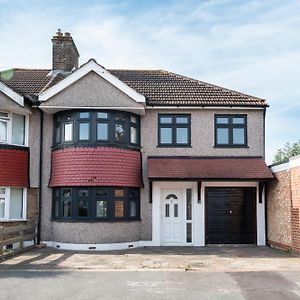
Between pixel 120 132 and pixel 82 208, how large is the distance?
326 cm

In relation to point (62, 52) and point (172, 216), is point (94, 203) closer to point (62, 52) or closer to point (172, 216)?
point (172, 216)

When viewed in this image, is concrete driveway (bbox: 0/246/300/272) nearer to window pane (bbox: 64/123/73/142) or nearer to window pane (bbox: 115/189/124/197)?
window pane (bbox: 115/189/124/197)

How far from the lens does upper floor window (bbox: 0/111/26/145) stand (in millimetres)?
17969

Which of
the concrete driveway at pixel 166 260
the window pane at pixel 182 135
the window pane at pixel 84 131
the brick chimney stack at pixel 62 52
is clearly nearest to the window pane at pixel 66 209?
the concrete driveway at pixel 166 260

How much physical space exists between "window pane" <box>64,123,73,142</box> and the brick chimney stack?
438 cm

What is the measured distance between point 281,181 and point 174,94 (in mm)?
5599

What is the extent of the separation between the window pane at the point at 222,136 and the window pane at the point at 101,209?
5.37m

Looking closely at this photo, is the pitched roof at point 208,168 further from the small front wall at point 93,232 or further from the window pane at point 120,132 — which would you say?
the small front wall at point 93,232

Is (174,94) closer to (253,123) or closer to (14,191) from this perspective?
(253,123)

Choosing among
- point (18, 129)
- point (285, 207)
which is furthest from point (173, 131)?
point (18, 129)

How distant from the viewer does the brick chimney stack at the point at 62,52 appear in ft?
71.1

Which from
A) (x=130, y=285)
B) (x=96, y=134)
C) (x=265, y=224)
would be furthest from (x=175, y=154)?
(x=130, y=285)

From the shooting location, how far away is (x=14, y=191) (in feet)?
60.0

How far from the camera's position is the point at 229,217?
1923 cm
